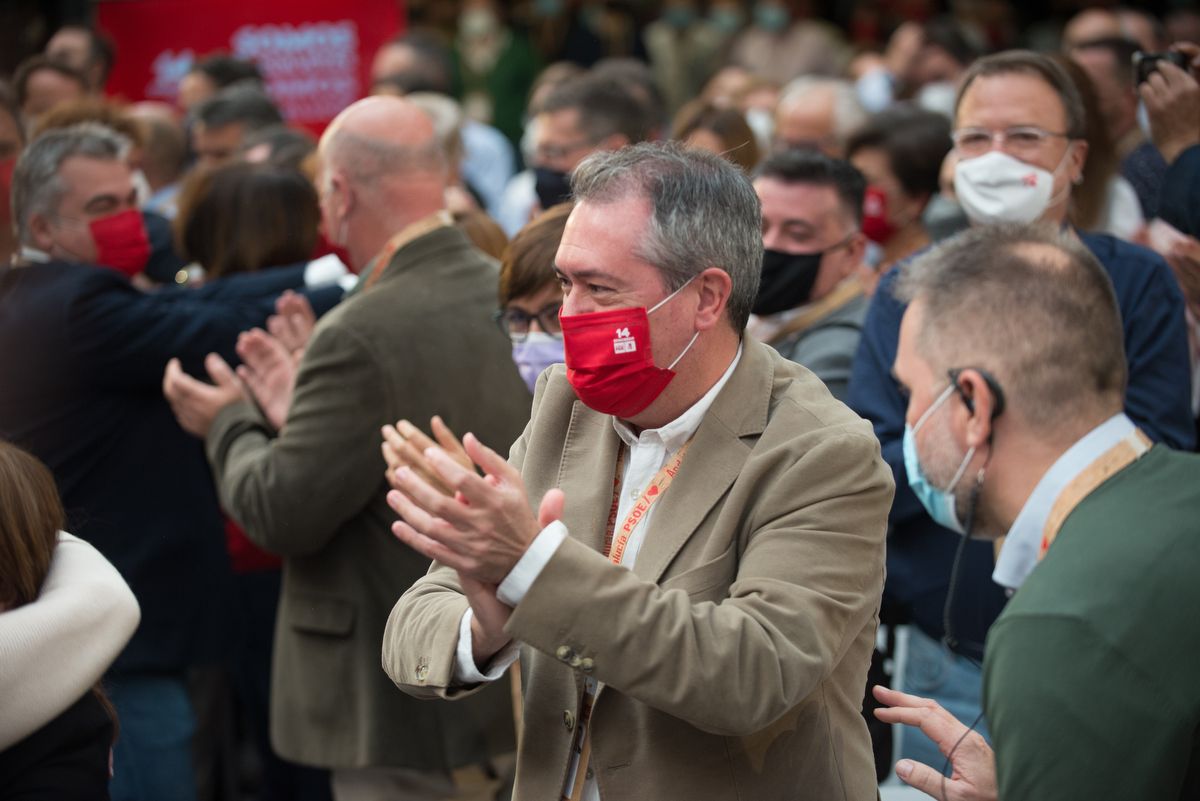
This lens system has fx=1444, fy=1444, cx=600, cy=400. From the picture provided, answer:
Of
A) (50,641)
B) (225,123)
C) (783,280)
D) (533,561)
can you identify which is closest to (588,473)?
(533,561)

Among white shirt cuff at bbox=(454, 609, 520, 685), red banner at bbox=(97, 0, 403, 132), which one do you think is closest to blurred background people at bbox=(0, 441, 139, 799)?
white shirt cuff at bbox=(454, 609, 520, 685)

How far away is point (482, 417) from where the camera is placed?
4137mm

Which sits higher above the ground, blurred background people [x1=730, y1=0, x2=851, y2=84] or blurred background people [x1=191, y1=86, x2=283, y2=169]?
blurred background people [x1=191, y1=86, x2=283, y2=169]

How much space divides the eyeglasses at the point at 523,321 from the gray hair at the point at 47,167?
178 centimetres

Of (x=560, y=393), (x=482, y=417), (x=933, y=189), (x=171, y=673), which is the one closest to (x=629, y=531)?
(x=560, y=393)

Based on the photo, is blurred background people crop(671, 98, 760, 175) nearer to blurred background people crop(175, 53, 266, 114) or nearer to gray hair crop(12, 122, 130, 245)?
gray hair crop(12, 122, 130, 245)

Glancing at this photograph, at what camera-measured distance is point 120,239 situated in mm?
5008

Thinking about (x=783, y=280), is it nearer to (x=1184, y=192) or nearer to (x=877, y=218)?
(x=1184, y=192)

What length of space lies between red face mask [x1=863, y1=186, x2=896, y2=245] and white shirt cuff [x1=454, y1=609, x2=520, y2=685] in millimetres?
3779

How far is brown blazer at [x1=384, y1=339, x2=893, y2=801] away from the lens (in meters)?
2.30

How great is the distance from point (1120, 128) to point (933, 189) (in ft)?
5.59

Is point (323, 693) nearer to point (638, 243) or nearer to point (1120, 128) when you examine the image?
point (638, 243)

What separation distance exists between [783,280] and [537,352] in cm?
93

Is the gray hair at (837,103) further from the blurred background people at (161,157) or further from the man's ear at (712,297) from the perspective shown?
the man's ear at (712,297)
